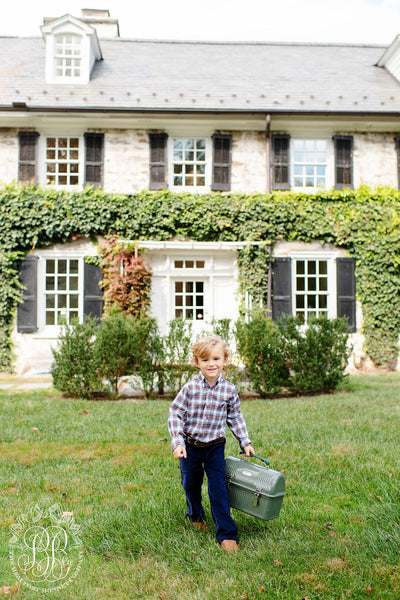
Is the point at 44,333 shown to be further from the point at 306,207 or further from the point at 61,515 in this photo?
the point at 61,515

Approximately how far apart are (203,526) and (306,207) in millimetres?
9106

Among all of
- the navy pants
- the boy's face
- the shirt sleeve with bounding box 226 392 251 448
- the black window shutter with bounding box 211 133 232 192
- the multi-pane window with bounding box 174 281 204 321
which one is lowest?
the navy pants

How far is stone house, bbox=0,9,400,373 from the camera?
10844 mm

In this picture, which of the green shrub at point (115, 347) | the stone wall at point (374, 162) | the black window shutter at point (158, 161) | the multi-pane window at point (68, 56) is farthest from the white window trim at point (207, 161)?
the green shrub at point (115, 347)

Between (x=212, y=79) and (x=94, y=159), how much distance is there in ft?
12.9

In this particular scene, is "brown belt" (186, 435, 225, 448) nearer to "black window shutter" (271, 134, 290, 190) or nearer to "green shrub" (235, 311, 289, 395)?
"green shrub" (235, 311, 289, 395)

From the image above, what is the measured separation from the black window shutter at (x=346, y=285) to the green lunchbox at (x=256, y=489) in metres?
8.82

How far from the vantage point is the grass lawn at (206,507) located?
89.8 inches

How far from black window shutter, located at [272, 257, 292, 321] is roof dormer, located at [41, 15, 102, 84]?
6.55m

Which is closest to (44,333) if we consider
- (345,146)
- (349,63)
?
(345,146)

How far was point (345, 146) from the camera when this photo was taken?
11.4 metres

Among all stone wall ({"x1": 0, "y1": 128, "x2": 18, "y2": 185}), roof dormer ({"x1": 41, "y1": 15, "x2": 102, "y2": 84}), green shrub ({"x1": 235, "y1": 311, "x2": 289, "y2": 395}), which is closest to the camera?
green shrub ({"x1": 235, "y1": 311, "x2": 289, "y2": 395})

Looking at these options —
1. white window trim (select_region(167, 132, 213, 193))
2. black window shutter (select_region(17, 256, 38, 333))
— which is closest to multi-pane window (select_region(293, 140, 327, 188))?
white window trim (select_region(167, 132, 213, 193))

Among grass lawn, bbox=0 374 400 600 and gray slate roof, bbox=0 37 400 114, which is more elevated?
gray slate roof, bbox=0 37 400 114
